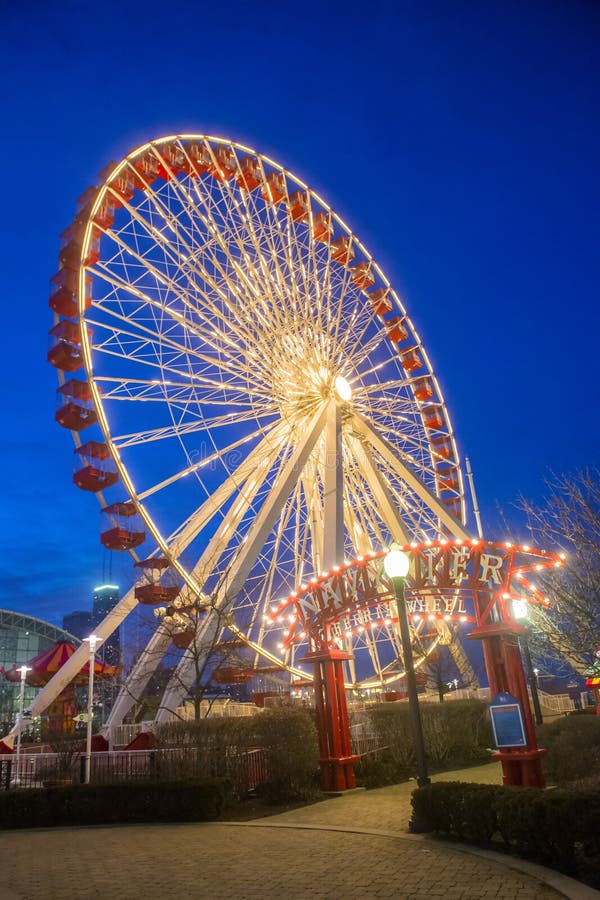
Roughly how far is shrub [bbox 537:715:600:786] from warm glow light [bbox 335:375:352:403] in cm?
1403

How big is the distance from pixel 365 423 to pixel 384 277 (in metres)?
8.15

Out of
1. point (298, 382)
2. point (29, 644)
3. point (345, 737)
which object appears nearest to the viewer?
point (345, 737)

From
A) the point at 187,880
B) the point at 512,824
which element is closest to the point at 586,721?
the point at 512,824

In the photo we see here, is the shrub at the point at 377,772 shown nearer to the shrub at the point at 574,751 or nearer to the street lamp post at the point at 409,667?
the shrub at the point at 574,751

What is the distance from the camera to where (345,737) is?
52.0 feet

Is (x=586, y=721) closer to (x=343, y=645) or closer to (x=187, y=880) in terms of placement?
(x=187, y=880)

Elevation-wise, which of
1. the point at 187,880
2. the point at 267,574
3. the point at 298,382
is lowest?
the point at 187,880

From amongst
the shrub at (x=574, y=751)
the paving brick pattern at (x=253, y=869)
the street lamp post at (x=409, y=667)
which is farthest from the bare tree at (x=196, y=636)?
the street lamp post at (x=409, y=667)

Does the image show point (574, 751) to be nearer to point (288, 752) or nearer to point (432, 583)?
point (432, 583)

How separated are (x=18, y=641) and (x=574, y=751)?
67.6 metres

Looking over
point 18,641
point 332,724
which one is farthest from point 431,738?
point 18,641

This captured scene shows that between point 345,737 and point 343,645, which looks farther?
point 343,645

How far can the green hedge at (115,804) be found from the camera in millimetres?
12977

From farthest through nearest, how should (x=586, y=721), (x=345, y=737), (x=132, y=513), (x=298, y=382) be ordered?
(x=298, y=382) → (x=132, y=513) → (x=345, y=737) → (x=586, y=721)
